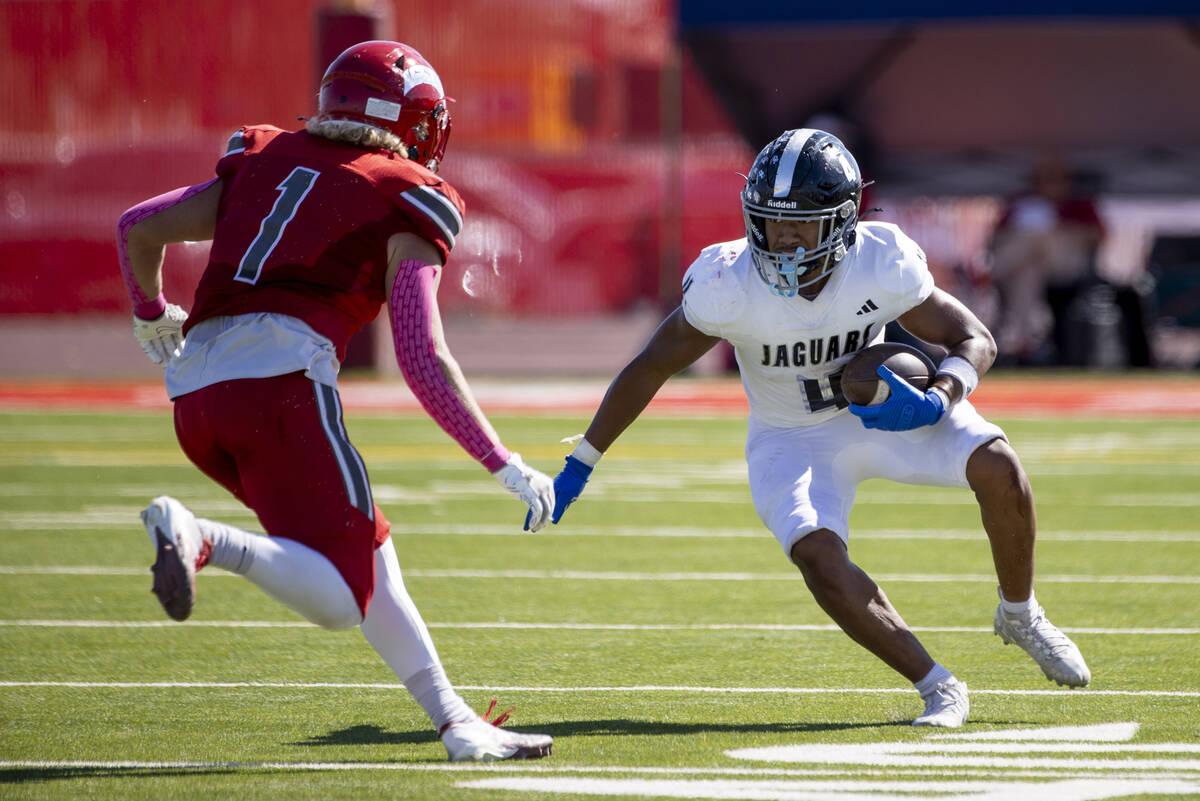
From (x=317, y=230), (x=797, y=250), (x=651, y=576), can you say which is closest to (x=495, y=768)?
(x=317, y=230)

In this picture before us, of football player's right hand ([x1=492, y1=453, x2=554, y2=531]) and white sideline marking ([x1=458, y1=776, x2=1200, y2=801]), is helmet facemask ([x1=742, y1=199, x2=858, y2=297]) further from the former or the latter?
white sideline marking ([x1=458, y1=776, x2=1200, y2=801])

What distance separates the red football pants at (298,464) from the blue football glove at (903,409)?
1318mm

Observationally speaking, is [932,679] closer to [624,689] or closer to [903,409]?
[903,409]

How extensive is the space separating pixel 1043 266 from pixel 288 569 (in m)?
13.5

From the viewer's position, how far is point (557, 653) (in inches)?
211

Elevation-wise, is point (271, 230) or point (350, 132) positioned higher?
point (350, 132)

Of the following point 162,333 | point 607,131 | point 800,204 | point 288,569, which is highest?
point 800,204

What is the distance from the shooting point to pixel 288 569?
144 inches

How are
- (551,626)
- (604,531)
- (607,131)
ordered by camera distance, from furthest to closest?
(607,131) → (604,531) → (551,626)

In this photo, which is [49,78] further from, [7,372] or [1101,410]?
[1101,410]

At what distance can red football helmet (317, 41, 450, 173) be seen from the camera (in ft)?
13.1

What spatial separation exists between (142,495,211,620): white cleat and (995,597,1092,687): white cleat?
228 centimetres

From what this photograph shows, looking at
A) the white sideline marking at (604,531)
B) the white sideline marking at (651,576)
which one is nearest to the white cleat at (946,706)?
the white sideline marking at (651,576)

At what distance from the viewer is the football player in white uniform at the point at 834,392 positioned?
438 centimetres
